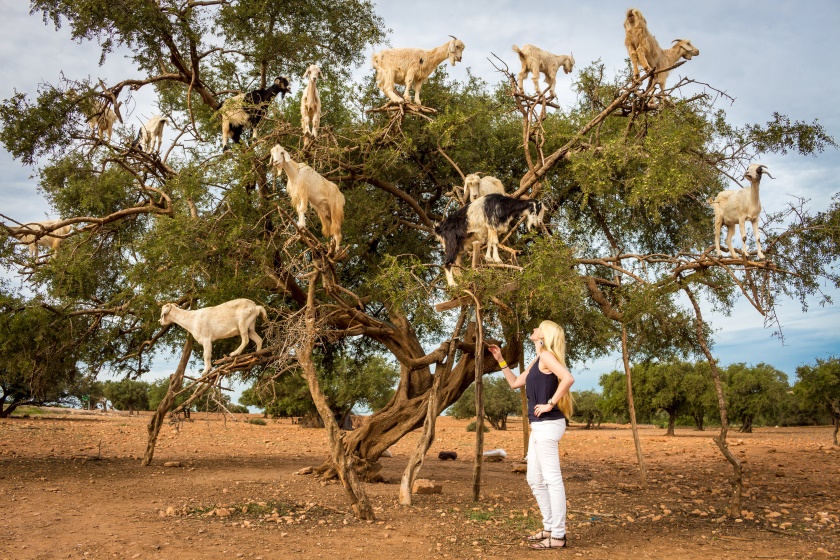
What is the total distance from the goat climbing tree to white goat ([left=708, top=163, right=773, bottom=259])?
41 cm

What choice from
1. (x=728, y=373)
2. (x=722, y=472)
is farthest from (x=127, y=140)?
(x=728, y=373)

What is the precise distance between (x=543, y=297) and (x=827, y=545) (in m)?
3.88

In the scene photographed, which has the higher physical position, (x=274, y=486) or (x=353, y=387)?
(x=353, y=387)

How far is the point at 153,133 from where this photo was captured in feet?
41.2

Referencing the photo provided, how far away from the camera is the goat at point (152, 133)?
12.4m

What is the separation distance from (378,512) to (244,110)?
6.22m

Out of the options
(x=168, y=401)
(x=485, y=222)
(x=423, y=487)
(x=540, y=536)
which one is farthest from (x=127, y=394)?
(x=540, y=536)

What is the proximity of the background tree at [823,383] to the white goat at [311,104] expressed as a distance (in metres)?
18.1

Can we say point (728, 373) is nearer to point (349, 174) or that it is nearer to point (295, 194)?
point (349, 174)

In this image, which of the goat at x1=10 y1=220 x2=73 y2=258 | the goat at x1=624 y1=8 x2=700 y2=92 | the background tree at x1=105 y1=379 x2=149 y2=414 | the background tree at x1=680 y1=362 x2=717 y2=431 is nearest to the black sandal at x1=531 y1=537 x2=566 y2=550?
the goat at x1=624 y1=8 x2=700 y2=92

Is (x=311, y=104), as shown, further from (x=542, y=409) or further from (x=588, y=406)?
(x=588, y=406)

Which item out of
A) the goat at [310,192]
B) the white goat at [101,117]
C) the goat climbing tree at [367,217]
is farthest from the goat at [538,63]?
the white goat at [101,117]

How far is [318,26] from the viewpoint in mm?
13484

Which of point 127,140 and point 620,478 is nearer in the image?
point 127,140
